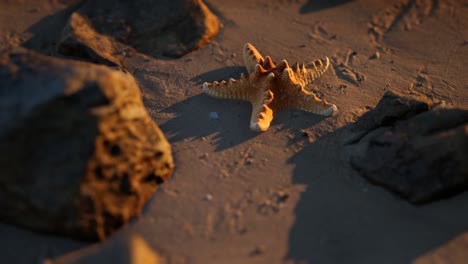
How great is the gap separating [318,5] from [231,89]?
2.85 metres

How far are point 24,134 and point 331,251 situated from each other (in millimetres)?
2507

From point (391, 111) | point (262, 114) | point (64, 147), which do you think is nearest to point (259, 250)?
point (262, 114)

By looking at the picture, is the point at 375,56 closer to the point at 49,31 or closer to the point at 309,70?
the point at 309,70

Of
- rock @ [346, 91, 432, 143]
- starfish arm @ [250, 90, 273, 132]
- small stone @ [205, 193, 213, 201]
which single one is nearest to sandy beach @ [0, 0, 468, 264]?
small stone @ [205, 193, 213, 201]

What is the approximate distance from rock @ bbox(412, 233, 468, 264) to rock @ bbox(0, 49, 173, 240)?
2.43 m

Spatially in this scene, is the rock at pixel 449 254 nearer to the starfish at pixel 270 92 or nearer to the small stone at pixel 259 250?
the small stone at pixel 259 250

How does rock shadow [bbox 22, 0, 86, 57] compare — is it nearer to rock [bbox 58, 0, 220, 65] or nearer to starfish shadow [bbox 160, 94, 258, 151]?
rock [bbox 58, 0, 220, 65]

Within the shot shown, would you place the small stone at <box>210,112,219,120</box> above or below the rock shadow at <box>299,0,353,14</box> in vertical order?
below

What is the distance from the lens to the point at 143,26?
5.97 meters

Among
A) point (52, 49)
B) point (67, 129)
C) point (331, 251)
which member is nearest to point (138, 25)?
point (52, 49)

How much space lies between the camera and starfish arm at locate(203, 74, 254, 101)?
478 centimetres

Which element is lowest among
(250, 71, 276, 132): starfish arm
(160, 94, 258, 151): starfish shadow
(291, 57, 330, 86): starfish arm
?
(160, 94, 258, 151): starfish shadow

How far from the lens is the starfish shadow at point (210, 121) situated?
450 cm

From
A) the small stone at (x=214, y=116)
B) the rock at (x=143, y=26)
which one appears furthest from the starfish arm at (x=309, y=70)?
the rock at (x=143, y=26)
